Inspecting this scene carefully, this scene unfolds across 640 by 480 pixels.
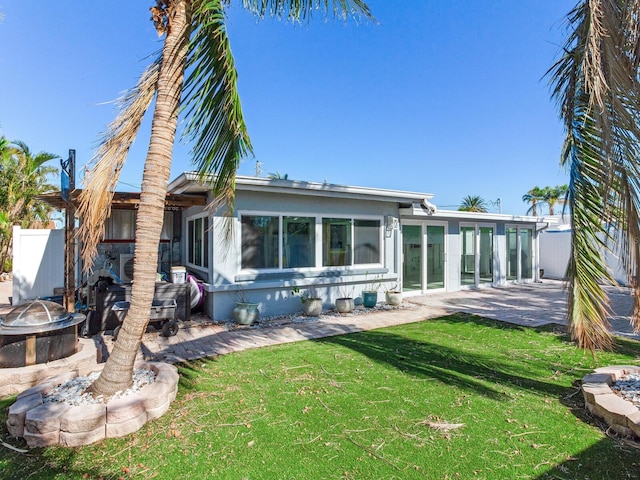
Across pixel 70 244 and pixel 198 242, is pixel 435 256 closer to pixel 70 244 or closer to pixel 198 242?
pixel 198 242

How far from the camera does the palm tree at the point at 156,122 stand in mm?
3428

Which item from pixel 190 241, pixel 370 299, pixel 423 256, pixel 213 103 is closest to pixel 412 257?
pixel 423 256

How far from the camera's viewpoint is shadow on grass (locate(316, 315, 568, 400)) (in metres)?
4.34

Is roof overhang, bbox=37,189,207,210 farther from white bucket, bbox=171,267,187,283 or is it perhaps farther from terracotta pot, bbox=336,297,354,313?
terracotta pot, bbox=336,297,354,313

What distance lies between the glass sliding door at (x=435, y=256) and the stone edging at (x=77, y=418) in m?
10.4

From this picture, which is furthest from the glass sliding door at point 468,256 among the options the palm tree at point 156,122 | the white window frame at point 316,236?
the palm tree at point 156,122

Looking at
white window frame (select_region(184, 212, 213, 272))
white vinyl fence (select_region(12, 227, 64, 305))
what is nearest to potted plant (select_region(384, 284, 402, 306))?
white window frame (select_region(184, 212, 213, 272))

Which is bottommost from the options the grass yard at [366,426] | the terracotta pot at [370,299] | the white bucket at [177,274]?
the grass yard at [366,426]

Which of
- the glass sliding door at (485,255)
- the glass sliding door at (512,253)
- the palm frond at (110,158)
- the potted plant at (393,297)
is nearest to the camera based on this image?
the palm frond at (110,158)

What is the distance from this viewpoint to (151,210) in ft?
11.3

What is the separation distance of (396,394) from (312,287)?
527 centimetres

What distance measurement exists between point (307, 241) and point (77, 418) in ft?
21.8

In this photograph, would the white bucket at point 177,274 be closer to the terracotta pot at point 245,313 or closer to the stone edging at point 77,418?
the terracotta pot at point 245,313

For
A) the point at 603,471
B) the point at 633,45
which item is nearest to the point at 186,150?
the point at 633,45
